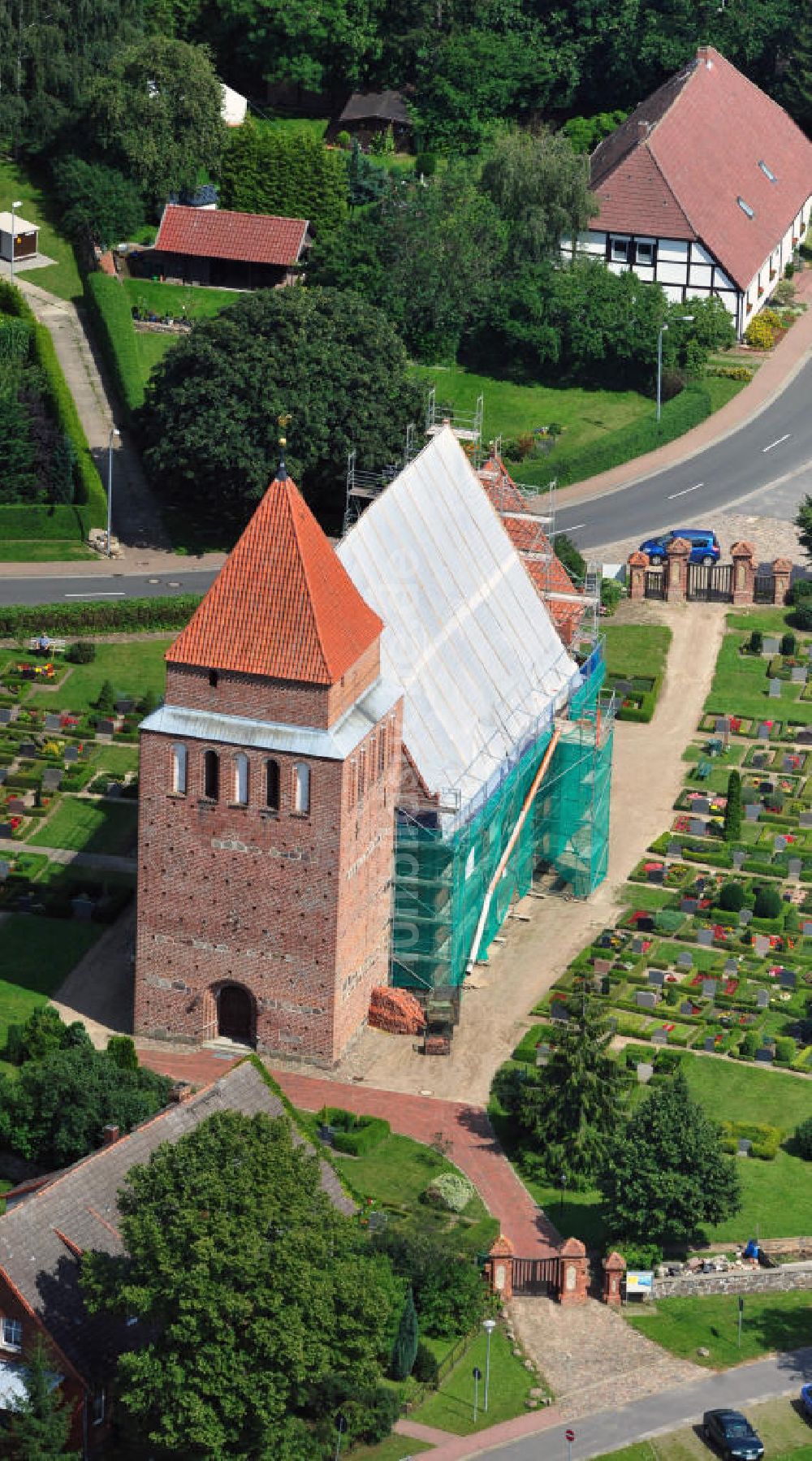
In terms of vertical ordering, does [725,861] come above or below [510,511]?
below

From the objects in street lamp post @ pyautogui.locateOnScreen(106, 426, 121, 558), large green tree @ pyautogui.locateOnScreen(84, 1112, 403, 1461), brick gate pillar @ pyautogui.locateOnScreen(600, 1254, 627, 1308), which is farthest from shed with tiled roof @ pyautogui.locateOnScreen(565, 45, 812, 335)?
large green tree @ pyautogui.locateOnScreen(84, 1112, 403, 1461)

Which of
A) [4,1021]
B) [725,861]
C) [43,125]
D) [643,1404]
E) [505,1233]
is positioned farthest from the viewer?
[43,125]

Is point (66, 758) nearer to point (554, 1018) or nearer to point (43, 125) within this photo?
point (554, 1018)

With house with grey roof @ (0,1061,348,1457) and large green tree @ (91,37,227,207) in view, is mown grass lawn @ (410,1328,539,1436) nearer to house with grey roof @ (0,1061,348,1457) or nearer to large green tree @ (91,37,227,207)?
house with grey roof @ (0,1061,348,1457)

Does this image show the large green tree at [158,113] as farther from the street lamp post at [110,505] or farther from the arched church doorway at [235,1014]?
the arched church doorway at [235,1014]

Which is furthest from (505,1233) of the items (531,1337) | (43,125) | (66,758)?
(43,125)

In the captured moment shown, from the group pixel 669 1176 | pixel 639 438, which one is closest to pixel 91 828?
pixel 669 1176
